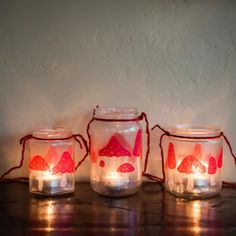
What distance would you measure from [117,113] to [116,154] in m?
0.12

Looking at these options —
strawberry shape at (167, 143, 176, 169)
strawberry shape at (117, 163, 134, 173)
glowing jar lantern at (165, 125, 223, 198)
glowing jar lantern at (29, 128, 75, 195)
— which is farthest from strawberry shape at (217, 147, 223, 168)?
glowing jar lantern at (29, 128, 75, 195)

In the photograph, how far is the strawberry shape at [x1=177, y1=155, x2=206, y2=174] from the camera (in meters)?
0.85

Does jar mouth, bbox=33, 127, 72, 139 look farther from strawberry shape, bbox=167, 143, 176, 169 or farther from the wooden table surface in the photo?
strawberry shape, bbox=167, 143, 176, 169

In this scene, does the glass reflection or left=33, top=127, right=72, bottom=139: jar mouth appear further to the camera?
left=33, top=127, right=72, bottom=139: jar mouth

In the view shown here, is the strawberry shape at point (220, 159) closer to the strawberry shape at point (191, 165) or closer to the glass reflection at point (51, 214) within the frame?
the strawberry shape at point (191, 165)

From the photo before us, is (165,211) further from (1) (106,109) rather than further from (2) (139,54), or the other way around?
(2) (139,54)

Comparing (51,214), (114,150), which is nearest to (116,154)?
(114,150)

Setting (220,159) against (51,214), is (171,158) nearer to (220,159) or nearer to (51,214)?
(220,159)

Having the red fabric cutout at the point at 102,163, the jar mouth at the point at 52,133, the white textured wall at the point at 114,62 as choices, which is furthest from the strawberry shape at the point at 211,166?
the jar mouth at the point at 52,133

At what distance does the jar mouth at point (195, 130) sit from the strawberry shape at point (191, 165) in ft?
0.20

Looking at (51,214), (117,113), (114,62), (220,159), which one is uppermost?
(114,62)

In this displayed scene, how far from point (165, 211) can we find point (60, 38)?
535mm

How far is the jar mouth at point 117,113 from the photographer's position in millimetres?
873

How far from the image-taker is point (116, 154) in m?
0.85
